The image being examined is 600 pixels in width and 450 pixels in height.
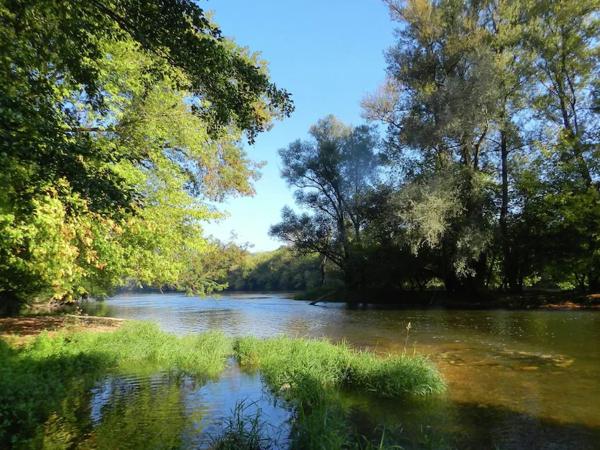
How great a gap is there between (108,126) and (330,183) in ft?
115

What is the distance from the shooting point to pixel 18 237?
370 inches

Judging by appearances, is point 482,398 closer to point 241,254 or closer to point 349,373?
point 349,373

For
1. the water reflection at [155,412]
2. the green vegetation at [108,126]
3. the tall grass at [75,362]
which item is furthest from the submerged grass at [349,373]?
the green vegetation at [108,126]

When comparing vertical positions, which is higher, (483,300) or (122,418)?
(483,300)

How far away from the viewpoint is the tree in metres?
47.0

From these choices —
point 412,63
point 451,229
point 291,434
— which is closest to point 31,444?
point 291,434

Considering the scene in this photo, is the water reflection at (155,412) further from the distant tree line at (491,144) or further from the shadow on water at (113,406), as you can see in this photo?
Answer: the distant tree line at (491,144)

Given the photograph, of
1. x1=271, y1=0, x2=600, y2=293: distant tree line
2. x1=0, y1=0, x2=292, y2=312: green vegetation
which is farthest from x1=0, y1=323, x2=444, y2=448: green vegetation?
x1=271, y1=0, x2=600, y2=293: distant tree line

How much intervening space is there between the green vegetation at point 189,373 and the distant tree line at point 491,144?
19104mm

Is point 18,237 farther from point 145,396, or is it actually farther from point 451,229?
point 451,229

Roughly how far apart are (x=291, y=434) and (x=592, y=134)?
3255cm

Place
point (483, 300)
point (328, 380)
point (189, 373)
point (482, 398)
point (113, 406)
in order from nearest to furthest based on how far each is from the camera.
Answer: point (113, 406) → point (482, 398) → point (328, 380) → point (189, 373) → point (483, 300)

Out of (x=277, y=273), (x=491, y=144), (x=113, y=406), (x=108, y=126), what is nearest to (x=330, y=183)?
(x=491, y=144)

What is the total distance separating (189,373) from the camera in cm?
1100
